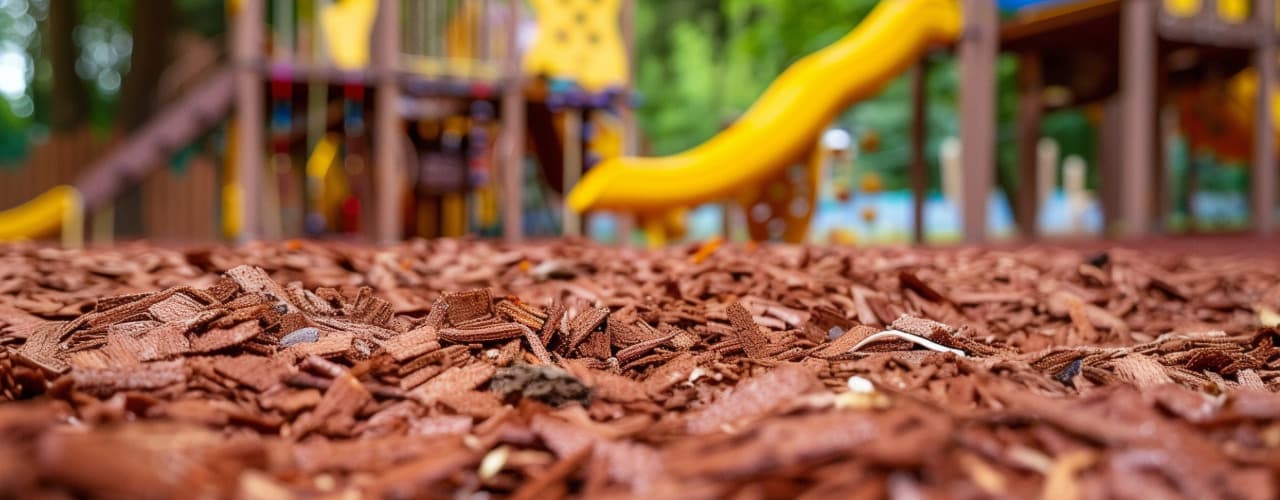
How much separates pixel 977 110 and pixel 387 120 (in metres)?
4.98

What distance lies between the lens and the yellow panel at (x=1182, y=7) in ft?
23.5

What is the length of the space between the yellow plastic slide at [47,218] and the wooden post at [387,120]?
2527mm

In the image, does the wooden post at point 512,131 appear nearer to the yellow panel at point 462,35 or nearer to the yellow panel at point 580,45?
the yellow panel at point 580,45

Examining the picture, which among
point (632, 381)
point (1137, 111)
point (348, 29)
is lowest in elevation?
point (632, 381)

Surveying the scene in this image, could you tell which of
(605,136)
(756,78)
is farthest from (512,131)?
(756,78)

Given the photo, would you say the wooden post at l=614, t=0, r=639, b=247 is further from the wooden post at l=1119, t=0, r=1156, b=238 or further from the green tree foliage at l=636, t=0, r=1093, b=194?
the green tree foliage at l=636, t=0, r=1093, b=194

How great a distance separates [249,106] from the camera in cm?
Answer: 753

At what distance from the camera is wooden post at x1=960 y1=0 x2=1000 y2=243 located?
7168mm

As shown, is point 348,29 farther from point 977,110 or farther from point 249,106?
point 977,110

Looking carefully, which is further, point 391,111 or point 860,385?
point 391,111

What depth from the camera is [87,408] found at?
167 centimetres

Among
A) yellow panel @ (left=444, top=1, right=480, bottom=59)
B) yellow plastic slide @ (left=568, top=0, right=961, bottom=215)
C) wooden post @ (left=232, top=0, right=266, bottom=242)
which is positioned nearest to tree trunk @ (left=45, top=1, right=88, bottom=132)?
yellow panel @ (left=444, top=1, right=480, bottom=59)

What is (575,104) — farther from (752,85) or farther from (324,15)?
(752,85)

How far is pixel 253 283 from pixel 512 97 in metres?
6.26
